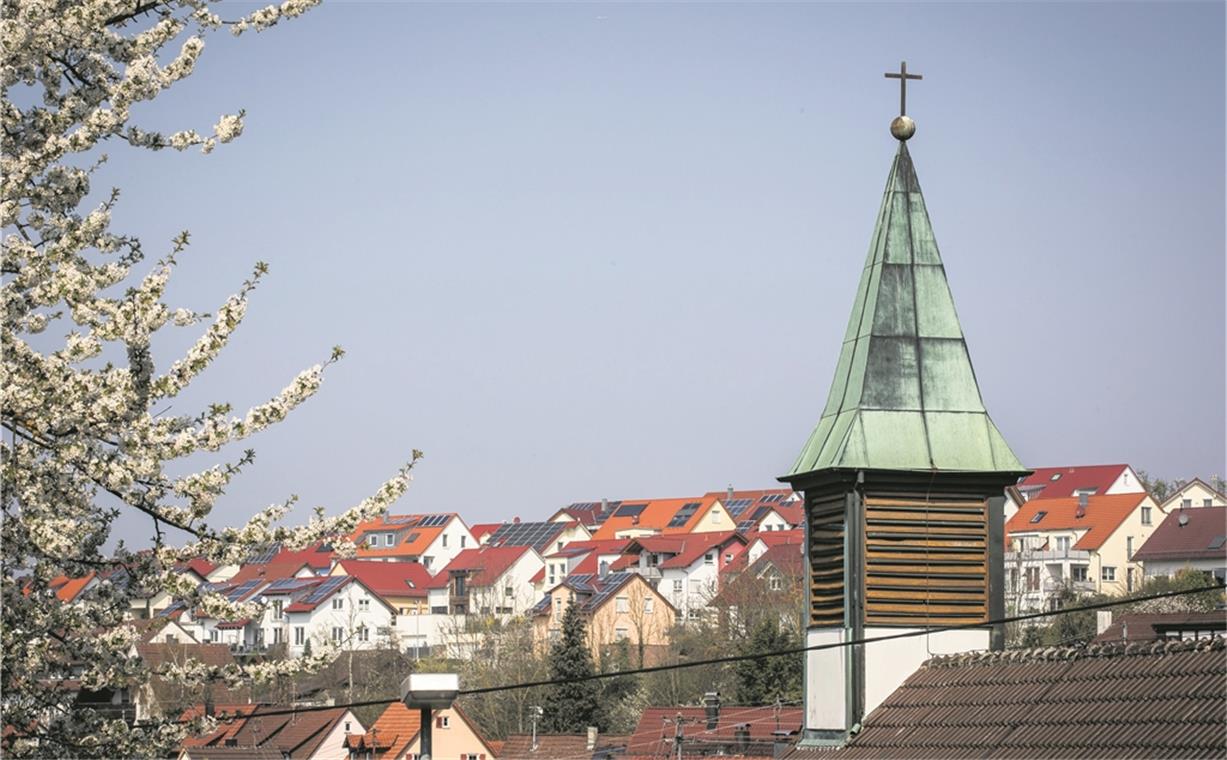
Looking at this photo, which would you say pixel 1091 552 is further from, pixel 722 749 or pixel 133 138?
pixel 133 138

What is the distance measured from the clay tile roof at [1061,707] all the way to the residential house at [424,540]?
124351 mm

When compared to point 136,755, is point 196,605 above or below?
above

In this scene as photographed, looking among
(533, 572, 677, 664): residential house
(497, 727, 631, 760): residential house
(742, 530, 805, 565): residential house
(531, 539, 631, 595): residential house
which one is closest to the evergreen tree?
(497, 727, 631, 760): residential house

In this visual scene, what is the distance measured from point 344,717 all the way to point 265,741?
127 inches

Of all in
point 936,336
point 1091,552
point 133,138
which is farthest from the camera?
point 1091,552

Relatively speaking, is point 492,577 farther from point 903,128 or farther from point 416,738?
point 903,128

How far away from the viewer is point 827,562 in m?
20.4

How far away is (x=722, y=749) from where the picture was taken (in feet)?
134

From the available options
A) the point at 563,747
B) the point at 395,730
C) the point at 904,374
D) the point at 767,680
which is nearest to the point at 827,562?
the point at 904,374

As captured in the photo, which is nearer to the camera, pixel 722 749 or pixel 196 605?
pixel 196 605

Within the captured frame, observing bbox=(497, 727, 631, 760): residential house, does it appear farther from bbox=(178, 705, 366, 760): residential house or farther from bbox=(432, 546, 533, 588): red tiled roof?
bbox=(432, 546, 533, 588): red tiled roof

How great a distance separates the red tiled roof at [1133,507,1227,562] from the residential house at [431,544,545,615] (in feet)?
128

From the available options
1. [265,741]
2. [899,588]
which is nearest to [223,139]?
[899,588]

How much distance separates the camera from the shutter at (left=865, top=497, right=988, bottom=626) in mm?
19875
